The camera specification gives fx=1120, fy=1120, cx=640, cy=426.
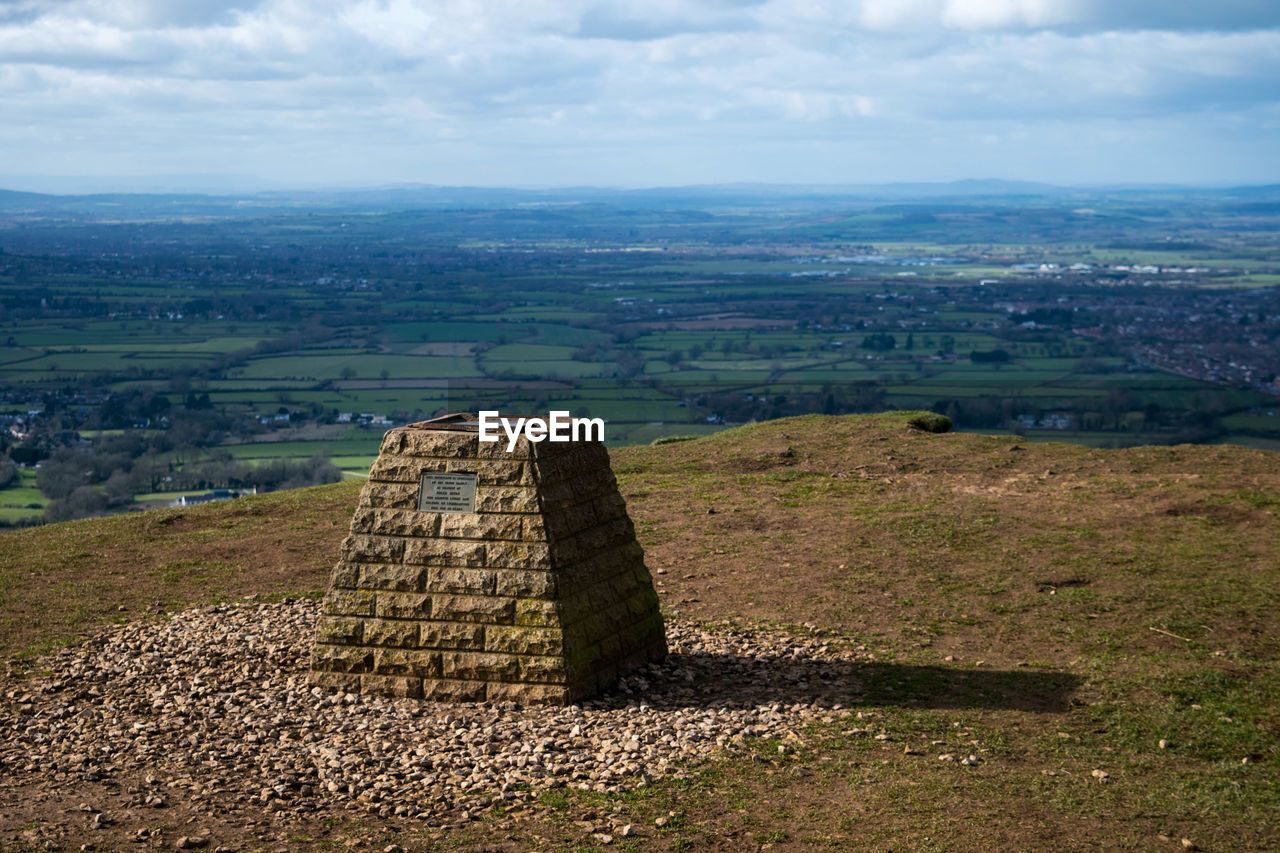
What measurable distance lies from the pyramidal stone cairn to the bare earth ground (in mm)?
2066

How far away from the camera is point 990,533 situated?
651 inches

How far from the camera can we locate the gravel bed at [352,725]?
8.79 metres

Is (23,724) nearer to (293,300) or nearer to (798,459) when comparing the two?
(798,459)

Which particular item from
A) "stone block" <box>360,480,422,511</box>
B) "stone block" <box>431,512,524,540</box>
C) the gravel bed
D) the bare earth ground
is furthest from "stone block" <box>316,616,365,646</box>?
the bare earth ground

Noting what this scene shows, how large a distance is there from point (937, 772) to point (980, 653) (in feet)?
11.6

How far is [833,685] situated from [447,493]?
4.28 m

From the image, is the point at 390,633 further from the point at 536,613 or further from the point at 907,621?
the point at 907,621

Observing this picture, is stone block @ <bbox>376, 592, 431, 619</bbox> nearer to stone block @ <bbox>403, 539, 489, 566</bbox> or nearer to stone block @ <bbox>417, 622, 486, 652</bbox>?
stone block @ <bbox>417, 622, 486, 652</bbox>

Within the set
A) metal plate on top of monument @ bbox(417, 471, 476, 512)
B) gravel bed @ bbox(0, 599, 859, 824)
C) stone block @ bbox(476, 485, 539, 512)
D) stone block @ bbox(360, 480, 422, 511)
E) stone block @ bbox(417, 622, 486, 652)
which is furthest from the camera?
stone block @ bbox(360, 480, 422, 511)

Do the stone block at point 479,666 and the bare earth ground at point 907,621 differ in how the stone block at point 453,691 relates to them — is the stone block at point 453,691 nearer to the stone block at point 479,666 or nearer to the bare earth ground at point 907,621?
the stone block at point 479,666

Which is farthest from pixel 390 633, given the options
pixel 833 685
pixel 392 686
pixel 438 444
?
pixel 833 685

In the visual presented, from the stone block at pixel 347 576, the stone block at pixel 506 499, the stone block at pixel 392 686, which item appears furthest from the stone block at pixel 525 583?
the stone block at pixel 347 576

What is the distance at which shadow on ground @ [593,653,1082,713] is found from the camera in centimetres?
1073

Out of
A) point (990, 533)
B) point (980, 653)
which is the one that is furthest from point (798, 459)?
point (980, 653)
